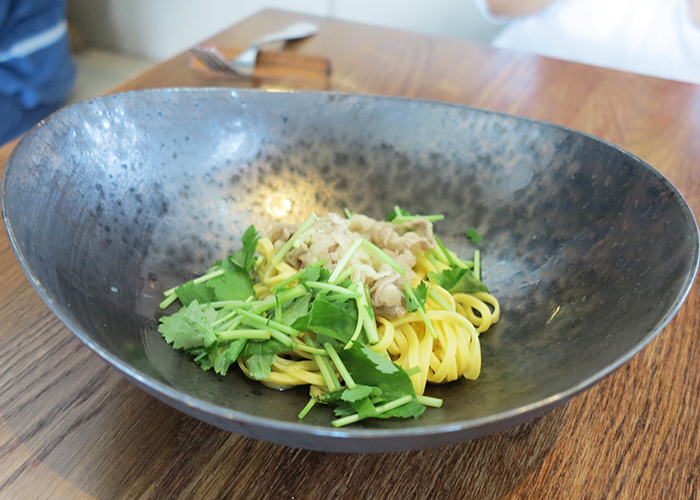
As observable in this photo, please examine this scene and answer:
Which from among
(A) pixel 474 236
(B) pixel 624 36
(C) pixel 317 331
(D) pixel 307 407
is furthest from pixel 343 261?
(B) pixel 624 36

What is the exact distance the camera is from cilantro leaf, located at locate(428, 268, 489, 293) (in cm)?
94

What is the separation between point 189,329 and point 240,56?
1281 millimetres

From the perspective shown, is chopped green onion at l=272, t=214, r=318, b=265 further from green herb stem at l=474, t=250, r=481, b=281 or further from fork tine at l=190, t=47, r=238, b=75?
fork tine at l=190, t=47, r=238, b=75

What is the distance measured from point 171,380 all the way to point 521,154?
0.79 meters

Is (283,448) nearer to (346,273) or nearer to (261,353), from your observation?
(261,353)

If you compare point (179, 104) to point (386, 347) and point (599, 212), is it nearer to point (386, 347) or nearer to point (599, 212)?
point (386, 347)

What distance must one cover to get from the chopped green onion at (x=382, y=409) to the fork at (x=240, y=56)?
1.36 meters

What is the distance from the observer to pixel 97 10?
3.95 m

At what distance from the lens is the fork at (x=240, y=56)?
169cm

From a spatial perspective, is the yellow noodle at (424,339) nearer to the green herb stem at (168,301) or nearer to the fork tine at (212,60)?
the green herb stem at (168,301)

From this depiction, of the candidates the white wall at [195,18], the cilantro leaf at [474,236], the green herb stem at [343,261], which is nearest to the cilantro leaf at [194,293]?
the green herb stem at [343,261]

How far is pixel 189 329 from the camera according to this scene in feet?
2.58

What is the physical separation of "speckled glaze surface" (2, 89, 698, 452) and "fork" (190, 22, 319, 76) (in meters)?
0.67

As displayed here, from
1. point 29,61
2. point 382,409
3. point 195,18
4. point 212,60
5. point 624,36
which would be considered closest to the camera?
point 382,409
